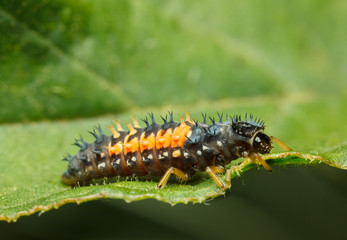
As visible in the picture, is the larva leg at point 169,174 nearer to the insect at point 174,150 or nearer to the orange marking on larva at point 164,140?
the insect at point 174,150

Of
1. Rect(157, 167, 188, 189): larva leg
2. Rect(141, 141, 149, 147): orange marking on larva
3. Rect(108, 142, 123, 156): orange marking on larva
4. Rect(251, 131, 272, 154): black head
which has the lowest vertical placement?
Rect(157, 167, 188, 189): larva leg

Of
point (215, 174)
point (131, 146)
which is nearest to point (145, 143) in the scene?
point (131, 146)

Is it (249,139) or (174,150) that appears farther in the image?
(174,150)

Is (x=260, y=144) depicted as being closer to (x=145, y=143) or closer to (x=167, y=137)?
(x=167, y=137)

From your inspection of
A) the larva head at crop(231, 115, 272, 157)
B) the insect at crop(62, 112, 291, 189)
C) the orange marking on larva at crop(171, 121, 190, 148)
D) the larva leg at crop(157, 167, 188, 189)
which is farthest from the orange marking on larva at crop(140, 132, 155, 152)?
the larva head at crop(231, 115, 272, 157)

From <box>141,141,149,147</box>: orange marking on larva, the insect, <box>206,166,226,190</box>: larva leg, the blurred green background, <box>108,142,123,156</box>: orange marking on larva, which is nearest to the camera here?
<box>206,166,226,190</box>: larva leg

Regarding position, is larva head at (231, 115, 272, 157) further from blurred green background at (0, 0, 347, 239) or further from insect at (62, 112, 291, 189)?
blurred green background at (0, 0, 347, 239)

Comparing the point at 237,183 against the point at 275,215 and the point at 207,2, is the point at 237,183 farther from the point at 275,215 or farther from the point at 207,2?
the point at 207,2
